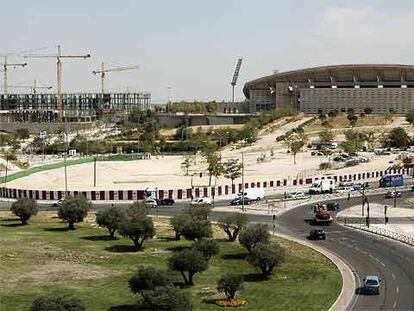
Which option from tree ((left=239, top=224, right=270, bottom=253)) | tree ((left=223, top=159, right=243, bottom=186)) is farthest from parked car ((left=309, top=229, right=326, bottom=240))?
tree ((left=223, top=159, right=243, bottom=186))

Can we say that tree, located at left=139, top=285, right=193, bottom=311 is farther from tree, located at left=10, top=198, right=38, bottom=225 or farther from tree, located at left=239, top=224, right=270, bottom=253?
tree, located at left=10, top=198, right=38, bottom=225

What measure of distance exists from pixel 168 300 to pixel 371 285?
464 inches

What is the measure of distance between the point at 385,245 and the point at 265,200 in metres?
25.5

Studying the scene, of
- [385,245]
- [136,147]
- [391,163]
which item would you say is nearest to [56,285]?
[385,245]

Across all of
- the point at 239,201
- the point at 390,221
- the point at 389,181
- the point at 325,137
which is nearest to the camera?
the point at 390,221

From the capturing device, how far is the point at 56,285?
39.7 metres

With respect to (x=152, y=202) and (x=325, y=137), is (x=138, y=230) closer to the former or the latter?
(x=152, y=202)

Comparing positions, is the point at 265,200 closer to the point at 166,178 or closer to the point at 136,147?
the point at 166,178

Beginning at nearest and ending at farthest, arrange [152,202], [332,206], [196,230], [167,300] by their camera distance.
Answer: [167,300]
[196,230]
[332,206]
[152,202]

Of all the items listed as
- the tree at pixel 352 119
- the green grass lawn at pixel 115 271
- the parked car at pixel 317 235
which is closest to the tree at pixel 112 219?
the green grass lawn at pixel 115 271

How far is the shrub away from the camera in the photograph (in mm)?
31438

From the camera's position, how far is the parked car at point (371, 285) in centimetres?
3781

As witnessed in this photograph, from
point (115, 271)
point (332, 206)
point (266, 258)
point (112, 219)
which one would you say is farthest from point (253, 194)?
point (266, 258)

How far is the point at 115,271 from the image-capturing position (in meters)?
43.2
